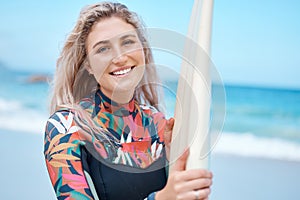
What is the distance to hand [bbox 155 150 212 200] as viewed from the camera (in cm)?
70

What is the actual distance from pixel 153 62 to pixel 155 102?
25 centimetres

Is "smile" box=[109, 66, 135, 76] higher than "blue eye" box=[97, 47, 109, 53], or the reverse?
"blue eye" box=[97, 47, 109, 53]

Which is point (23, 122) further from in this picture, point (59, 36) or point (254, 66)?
point (254, 66)

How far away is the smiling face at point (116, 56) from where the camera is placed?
0.96 meters

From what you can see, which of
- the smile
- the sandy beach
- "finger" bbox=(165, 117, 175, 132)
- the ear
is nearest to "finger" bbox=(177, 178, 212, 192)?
"finger" bbox=(165, 117, 175, 132)

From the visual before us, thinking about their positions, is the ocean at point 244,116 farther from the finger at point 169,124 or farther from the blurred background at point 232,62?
the finger at point 169,124

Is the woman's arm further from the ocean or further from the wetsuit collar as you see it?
the ocean

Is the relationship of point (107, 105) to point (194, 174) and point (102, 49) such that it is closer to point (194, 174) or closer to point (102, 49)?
point (102, 49)

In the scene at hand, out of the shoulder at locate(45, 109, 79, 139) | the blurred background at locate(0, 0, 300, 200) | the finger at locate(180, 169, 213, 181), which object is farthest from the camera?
the blurred background at locate(0, 0, 300, 200)

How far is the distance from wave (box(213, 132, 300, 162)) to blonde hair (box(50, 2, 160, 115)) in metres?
4.12

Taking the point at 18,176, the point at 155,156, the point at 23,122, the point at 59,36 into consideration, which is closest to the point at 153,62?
the point at 155,156

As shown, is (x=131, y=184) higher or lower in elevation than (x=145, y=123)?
lower

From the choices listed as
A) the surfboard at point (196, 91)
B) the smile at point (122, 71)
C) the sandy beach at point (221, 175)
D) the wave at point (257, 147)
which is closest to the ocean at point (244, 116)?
the wave at point (257, 147)

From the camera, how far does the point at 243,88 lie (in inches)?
316
